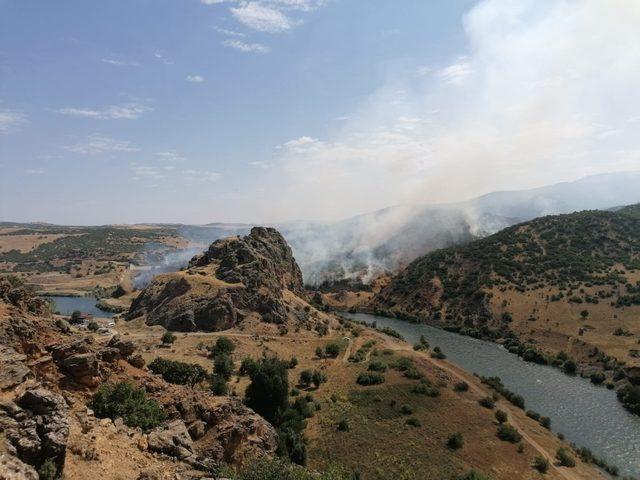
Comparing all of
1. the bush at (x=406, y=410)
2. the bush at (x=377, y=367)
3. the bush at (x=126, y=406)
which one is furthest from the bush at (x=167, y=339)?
the bush at (x=126, y=406)

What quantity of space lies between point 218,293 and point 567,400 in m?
56.8

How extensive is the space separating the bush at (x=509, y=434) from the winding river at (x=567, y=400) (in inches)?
404

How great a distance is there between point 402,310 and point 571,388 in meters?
58.2

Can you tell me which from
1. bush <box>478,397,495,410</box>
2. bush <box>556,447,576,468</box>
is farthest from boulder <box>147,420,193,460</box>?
bush <box>478,397,495,410</box>

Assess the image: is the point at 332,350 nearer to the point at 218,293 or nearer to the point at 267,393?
the point at 218,293

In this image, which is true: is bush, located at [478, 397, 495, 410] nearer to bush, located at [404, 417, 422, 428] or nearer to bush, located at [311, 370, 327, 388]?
bush, located at [404, 417, 422, 428]

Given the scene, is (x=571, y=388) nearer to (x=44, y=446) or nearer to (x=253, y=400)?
(x=253, y=400)

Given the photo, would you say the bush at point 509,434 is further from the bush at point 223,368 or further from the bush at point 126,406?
the bush at point 126,406

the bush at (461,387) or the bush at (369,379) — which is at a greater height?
the bush at (369,379)

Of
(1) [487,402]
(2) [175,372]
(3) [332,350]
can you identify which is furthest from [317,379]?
(2) [175,372]

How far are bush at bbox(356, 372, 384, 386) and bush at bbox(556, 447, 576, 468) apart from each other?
20001mm

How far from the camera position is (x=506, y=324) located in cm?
9756

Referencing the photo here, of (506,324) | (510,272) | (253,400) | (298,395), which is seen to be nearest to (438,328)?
(506,324)

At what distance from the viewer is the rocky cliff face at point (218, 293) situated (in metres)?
73.9
